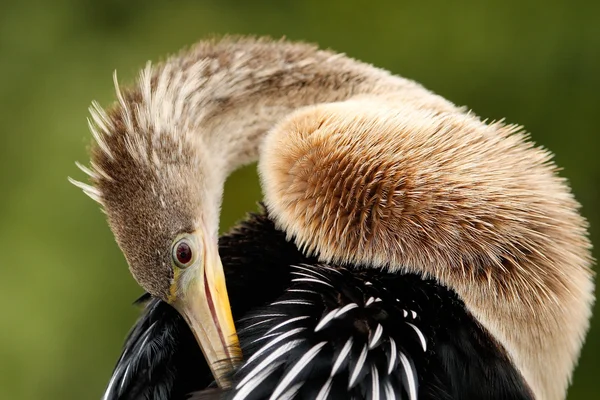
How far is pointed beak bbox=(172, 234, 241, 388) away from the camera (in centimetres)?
173

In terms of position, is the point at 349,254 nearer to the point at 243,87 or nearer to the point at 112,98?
the point at 243,87

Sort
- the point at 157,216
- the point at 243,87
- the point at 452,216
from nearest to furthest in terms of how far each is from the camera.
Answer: the point at 452,216
the point at 157,216
the point at 243,87

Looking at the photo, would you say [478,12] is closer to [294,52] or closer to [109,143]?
[294,52]

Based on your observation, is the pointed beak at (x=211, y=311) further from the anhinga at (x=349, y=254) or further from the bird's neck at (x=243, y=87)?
the bird's neck at (x=243, y=87)

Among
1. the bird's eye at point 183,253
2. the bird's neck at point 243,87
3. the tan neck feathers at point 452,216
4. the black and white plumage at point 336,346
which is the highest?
the bird's neck at point 243,87

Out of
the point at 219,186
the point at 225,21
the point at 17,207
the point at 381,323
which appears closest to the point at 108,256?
the point at 17,207

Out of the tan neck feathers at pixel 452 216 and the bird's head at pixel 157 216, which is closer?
the tan neck feathers at pixel 452 216

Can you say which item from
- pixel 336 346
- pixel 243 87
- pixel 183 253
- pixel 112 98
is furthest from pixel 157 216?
pixel 112 98

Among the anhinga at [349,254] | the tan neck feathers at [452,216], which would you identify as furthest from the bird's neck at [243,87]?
the tan neck feathers at [452,216]

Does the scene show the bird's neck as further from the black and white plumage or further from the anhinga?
the black and white plumage

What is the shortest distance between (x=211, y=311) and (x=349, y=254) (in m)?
0.35

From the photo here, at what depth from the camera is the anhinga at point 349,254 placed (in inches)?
64.3

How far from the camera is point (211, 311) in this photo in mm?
1816

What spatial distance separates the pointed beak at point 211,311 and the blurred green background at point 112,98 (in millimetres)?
1666
